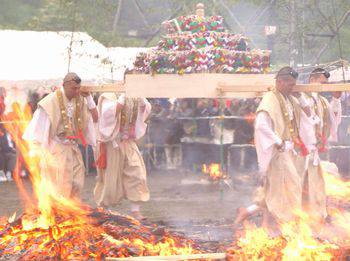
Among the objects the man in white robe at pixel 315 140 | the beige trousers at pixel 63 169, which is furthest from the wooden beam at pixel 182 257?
the beige trousers at pixel 63 169

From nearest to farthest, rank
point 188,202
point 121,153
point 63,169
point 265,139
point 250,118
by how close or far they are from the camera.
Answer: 1. point 265,139
2. point 63,169
3. point 121,153
4. point 188,202
5. point 250,118

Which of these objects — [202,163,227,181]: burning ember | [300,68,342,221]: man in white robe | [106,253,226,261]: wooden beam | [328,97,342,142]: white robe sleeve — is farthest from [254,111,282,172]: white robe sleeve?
[202,163,227,181]: burning ember

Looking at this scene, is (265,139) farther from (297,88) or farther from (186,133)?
(186,133)

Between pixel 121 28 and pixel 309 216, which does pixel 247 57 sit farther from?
pixel 121 28

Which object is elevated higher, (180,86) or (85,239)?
(180,86)

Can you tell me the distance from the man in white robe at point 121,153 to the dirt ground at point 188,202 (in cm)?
62

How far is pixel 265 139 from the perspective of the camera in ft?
26.9

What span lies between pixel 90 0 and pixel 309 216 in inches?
605

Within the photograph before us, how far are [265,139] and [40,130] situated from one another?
3.05 meters

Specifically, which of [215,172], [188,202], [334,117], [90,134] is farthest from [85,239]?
[215,172]

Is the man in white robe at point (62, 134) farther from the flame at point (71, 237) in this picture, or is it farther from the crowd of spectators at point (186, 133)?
the crowd of spectators at point (186, 133)

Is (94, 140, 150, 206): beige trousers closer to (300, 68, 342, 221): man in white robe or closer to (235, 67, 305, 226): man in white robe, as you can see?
(235, 67, 305, 226): man in white robe

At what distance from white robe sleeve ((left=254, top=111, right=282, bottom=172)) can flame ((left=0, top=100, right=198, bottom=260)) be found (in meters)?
1.80

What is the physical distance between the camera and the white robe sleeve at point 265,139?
26.8 feet
